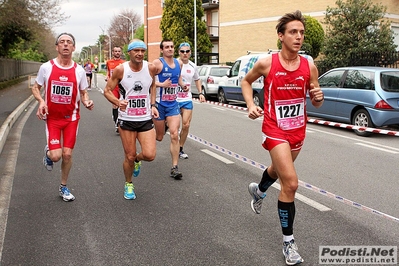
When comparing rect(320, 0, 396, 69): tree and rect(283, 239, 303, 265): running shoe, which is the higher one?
rect(320, 0, 396, 69): tree

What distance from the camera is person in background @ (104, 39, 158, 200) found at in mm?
5582

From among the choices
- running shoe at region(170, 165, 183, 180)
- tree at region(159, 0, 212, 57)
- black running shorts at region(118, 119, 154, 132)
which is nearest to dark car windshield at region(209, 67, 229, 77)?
running shoe at region(170, 165, 183, 180)

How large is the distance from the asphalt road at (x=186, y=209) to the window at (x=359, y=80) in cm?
239

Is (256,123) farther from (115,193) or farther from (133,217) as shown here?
(133,217)

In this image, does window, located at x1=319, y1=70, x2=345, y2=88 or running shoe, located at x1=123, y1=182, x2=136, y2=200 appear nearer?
running shoe, located at x1=123, y1=182, x2=136, y2=200

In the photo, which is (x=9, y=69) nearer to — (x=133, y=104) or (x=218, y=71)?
(x=218, y=71)

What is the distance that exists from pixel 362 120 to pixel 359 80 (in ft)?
3.44

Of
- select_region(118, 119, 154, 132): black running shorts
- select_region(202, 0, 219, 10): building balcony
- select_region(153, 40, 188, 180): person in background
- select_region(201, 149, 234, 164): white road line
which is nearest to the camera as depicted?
select_region(118, 119, 154, 132): black running shorts

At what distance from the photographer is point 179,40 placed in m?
44.5

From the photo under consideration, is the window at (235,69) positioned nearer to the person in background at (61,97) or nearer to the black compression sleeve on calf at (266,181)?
the person in background at (61,97)

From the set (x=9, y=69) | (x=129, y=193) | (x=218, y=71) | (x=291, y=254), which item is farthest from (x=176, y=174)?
(x=9, y=69)

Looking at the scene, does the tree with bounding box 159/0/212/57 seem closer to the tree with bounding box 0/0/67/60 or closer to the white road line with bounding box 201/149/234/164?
the tree with bounding box 0/0/67/60

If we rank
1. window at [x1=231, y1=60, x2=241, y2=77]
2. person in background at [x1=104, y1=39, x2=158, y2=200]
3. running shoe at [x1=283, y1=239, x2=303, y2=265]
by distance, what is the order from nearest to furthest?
running shoe at [x1=283, y1=239, x2=303, y2=265], person in background at [x1=104, y1=39, x2=158, y2=200], window at [x1=231, y1=60, x2=241, y2=77]

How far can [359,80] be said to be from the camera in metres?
11.6
